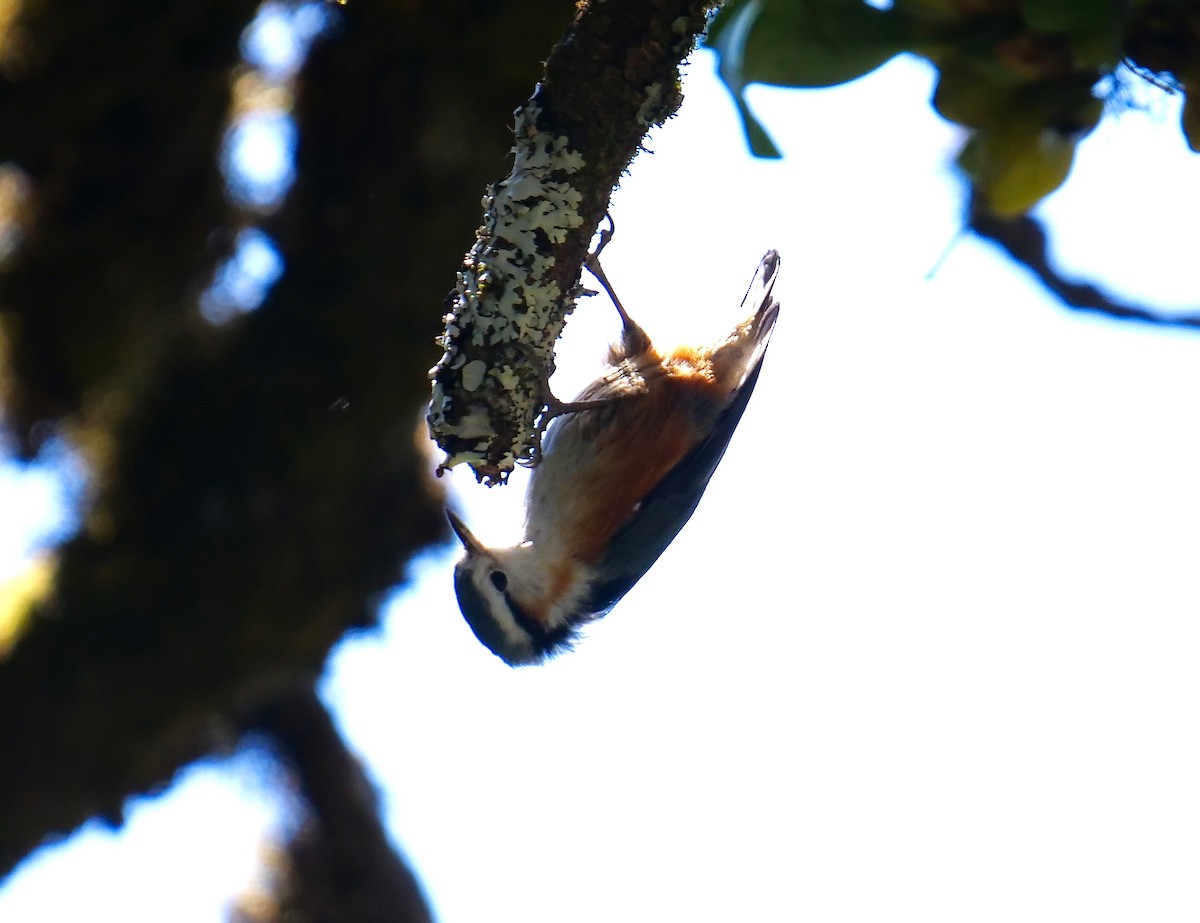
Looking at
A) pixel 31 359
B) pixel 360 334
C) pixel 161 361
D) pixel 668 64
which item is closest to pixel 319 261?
pixel 360 334

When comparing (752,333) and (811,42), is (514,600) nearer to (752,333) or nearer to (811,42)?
(752,333)

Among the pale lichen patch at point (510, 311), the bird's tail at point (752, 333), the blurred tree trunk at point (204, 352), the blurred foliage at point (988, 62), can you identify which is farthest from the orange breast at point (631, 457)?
the blurred foliage at point (988, 62)

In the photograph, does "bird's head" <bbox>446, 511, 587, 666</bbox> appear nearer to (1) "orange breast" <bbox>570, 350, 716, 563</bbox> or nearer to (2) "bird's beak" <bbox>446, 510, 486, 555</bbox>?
(2) "bird's beak" <bbox>446, 510, 486, 555</bbox>

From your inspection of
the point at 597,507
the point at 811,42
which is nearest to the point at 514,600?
the point at 597,507

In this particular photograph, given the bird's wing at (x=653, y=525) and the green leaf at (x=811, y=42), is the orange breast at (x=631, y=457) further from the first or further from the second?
the green leaf at (x=811, y=42)

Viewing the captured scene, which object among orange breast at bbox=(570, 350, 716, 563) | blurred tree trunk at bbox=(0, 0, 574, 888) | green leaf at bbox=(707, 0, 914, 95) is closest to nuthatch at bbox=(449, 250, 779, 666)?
orange breast at bbox=(570, 350, 716, 563)

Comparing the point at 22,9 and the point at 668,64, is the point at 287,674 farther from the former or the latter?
the point at 668,64
